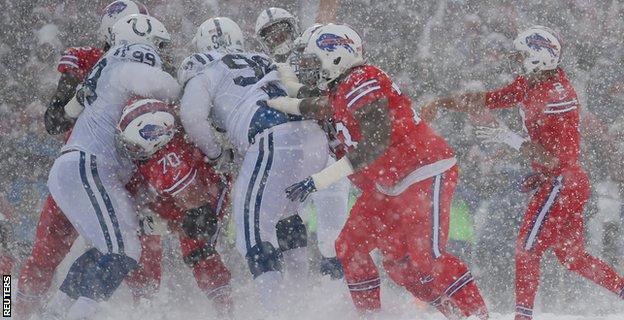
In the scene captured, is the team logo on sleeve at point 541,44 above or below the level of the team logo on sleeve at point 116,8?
above

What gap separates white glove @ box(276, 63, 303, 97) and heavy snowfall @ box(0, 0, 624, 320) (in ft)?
6.58

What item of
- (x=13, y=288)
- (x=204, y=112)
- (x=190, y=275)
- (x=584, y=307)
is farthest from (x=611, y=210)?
(x=13, y=288)

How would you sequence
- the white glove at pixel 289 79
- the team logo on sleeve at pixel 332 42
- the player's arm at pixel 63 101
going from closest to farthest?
1. the team logo on sleeve at pixel 332 42
2. the white glove at pixel 289 79
3. the player's arm at pixel 63 101

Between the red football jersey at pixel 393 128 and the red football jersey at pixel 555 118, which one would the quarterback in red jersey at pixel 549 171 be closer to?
the red football jersey at pixel 555 118

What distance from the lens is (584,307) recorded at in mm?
7855

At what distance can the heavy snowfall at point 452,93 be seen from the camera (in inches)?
320

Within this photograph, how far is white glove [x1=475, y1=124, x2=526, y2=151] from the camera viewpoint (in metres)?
5.82

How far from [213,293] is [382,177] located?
146cm

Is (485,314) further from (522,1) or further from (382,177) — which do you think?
(522,1)

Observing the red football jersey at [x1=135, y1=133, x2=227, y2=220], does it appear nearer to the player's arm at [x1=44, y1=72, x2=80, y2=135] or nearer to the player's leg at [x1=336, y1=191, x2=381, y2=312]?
the player's arm at [x1=44, y1=72, x2=80, y2=135]

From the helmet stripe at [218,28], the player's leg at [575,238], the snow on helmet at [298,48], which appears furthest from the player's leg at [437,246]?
the helmet stripe at [218,28]

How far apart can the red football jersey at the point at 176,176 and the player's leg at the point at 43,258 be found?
0.55 metres

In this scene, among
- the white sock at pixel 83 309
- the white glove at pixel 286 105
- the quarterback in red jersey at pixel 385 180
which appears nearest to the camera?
the quarterback in red jersey at pixel 385 180

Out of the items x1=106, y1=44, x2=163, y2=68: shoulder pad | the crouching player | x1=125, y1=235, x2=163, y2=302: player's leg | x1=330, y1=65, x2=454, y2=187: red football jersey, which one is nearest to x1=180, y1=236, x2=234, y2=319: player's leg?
the crouching player
